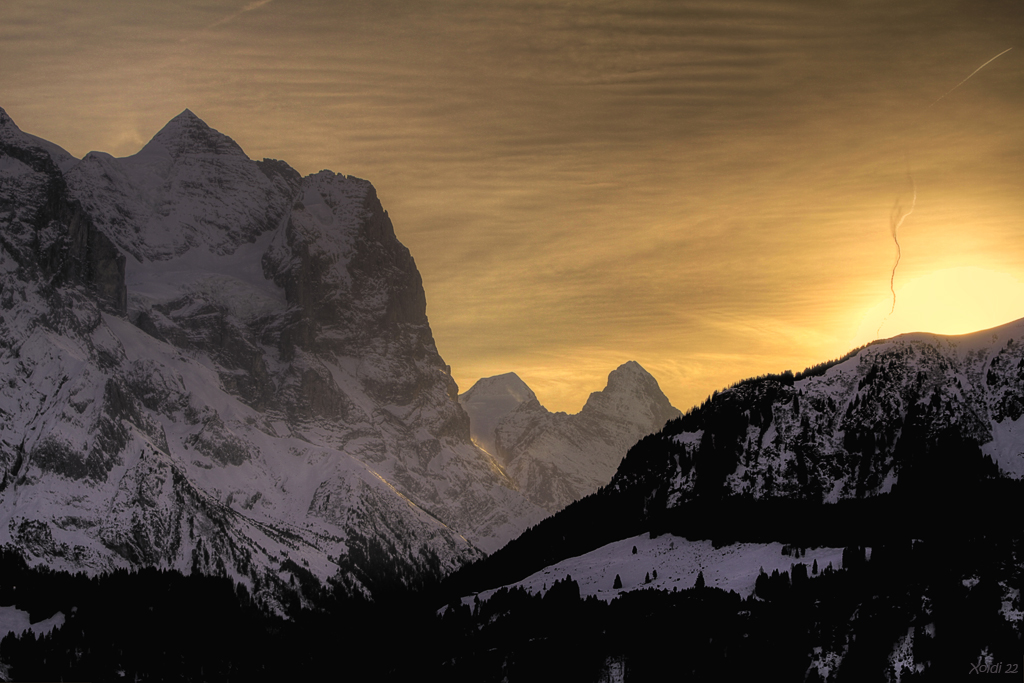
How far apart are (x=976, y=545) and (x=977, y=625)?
73.7 ft

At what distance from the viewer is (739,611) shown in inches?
7785

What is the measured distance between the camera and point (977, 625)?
180000mm

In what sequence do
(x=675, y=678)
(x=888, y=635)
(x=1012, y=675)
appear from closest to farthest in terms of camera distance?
(x=1012, y=675) → (x=888, y=635) → (x=675, y=678)

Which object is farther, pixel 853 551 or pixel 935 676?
pixel 853 551

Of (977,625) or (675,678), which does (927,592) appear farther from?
(675,678)

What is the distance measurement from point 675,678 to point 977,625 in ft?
165

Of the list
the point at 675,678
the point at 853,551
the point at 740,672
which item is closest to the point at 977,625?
the point at 853,551

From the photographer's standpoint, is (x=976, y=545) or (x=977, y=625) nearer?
(x=977, y=625)

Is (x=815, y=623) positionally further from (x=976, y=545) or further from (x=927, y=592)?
(x=976, y=545)

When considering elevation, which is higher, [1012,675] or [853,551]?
[853,551]

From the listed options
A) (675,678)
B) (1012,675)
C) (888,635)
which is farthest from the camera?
(675,678)

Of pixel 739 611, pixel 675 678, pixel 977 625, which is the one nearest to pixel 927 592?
pixel 977 625

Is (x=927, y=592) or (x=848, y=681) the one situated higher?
(x=927, y=592)

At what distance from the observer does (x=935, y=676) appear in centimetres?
17500
